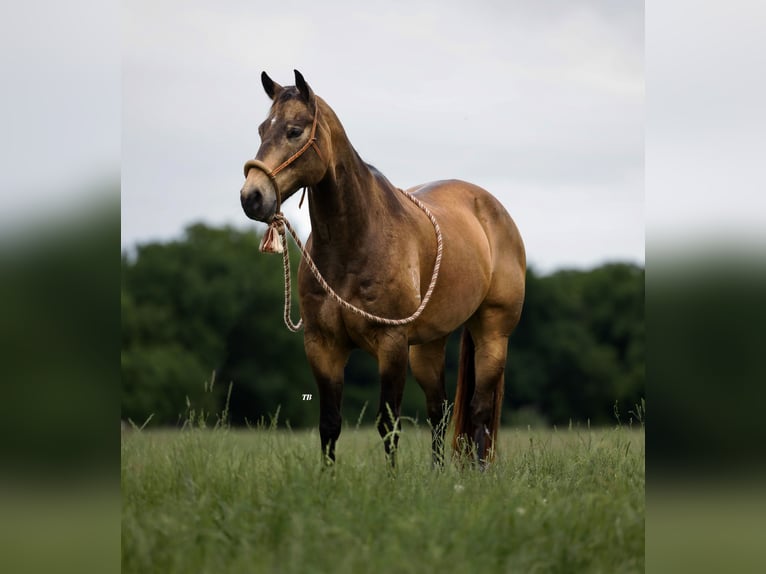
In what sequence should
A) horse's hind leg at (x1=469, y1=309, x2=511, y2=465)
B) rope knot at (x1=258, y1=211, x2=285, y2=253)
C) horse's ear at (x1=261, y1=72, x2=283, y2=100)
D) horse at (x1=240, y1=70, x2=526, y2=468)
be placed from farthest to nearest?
1. horse's hind leg at (x1=469, y1=309, x2=511, y2=465)
2. horse's ear at (x1=261, y1=72, x2=283, y2=100)
3. horse at (x1=240, y1=70, x2=526, y2=468)
4. rope knot at (x1=258, y1=211, x2=285, y2=253)

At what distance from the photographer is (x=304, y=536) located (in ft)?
11.8

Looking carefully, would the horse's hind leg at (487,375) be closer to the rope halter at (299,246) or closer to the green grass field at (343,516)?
the rope halter at (299,246)

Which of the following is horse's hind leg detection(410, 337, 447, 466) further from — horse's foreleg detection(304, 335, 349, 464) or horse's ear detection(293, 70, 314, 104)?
horse's ear detection(293, 70, 314, 104)

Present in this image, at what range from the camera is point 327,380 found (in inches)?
210

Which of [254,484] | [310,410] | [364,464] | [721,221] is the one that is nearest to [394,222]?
[364,464]

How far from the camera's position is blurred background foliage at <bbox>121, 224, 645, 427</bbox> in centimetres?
2328

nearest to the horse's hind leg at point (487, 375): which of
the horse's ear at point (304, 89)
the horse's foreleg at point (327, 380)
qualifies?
the horse's foreleg at point (327, 380)

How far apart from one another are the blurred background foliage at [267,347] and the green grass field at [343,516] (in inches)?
671

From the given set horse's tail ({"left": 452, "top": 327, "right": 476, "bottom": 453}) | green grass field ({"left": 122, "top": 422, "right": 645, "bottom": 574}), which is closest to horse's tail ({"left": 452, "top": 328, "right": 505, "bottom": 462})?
horse's tail ({"left": 452, "top": 327, "right": 476, "bottom": 453})

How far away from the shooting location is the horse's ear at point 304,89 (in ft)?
15.8

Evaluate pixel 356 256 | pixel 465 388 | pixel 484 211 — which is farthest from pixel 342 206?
pixel 465 388

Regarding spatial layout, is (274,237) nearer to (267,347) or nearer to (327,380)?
(327,380)

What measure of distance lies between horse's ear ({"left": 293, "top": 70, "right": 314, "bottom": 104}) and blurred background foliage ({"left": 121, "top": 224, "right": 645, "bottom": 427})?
56.6 ft

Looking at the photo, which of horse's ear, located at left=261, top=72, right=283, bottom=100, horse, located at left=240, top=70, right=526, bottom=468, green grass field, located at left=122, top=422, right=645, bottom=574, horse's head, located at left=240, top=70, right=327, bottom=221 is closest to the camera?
green grass field, located at left=122, top=422, right=645, bottom=574
